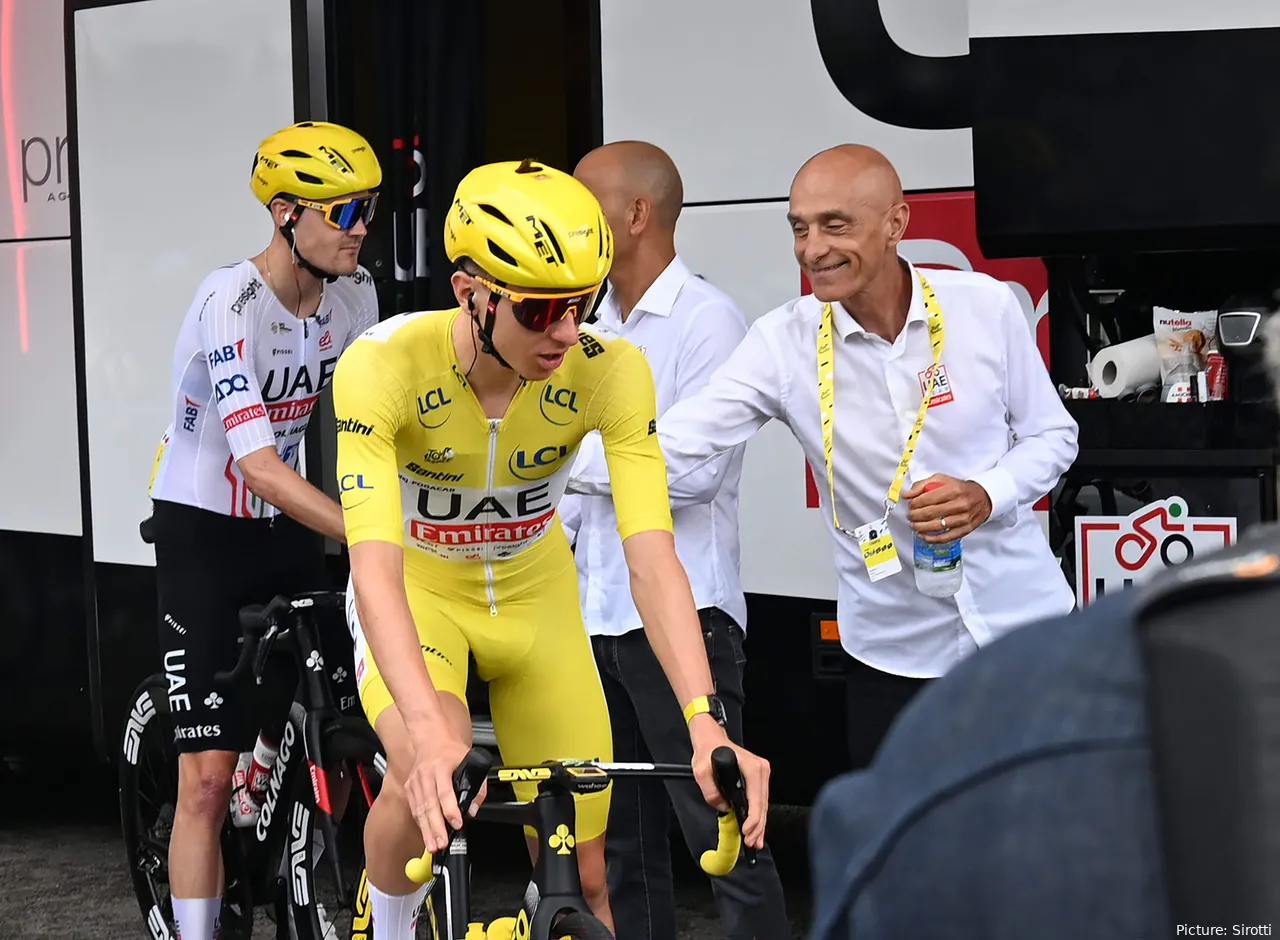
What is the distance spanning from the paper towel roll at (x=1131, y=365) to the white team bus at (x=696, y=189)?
0.06m

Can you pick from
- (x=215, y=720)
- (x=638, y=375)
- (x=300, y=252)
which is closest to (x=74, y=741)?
(x=215, y=720)

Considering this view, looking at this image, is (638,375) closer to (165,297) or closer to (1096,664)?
(1096,664)

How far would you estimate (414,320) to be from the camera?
10.6 ft

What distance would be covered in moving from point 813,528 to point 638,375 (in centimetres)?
158

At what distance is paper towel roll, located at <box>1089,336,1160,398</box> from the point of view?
156 inches

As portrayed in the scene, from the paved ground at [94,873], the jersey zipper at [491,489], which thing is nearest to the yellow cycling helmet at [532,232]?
the jersey zipper at [491,489]

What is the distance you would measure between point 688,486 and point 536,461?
73 centimetres

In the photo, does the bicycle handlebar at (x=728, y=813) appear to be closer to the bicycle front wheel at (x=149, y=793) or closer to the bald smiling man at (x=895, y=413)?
the bald smiling man at (x=895, y=413)

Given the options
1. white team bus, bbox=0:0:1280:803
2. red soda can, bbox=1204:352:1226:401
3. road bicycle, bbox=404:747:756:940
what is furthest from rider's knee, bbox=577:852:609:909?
red soda can, bbox=1204:352:1226:401

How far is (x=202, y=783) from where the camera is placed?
4.43 metres

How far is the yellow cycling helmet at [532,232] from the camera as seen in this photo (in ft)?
9.35

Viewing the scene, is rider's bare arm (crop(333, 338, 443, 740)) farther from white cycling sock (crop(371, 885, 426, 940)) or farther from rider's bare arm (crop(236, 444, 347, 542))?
rider's bare arm (crop(236, 444, 347, 542))

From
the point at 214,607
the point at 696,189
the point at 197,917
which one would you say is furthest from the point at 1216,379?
the point at 197,917

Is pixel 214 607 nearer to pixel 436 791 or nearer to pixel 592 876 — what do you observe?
pixel 592 876
